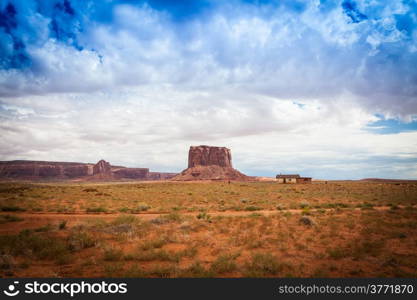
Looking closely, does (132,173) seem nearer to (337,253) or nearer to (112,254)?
(112,254)

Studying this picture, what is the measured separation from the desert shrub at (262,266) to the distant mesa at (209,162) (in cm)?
12903

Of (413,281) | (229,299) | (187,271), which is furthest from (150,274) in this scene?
(413,281)

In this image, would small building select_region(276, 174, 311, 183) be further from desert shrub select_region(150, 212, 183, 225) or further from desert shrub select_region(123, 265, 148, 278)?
desert shrub select_region(123, 265, 148, 278)

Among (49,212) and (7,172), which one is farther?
(7,172)

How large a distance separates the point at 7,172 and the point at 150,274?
182m

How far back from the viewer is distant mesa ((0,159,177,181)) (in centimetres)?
14700

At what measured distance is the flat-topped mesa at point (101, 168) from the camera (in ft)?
572

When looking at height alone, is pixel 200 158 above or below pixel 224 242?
above

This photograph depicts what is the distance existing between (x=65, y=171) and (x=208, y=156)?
99533mm

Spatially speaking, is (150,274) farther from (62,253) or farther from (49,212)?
(49,212)

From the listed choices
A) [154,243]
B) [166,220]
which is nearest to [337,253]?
Answer: [154,243]

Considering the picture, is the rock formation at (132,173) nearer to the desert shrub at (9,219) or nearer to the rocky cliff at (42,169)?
the rocky cliff at (42,169)

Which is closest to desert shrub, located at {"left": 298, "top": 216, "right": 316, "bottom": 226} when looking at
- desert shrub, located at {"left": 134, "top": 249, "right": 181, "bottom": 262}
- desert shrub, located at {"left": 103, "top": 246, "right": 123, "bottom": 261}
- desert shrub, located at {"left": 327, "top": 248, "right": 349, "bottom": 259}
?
desert shrub, located at {"left": 327, "top": 248, "right": 349, "bottom": 259}

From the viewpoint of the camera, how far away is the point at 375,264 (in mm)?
8109
